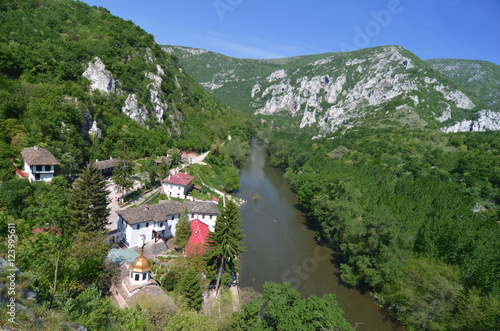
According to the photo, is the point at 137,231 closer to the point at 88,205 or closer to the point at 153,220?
the point at 153,220

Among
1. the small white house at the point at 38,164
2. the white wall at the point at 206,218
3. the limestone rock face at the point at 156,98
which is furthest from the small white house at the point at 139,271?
the limestone rock face at the point at 156,98

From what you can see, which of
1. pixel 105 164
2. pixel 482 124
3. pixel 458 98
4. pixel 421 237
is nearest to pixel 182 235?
pixel 105 164

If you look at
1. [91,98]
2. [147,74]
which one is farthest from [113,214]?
[147,74]

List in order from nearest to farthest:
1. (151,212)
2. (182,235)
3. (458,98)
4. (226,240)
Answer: (226,240)
(182,235)
(151,212)
(458,98)

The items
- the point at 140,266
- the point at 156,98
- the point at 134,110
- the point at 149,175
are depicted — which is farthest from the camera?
the point at 156,98

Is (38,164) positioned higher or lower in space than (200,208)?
higher

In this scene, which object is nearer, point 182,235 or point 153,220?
point 182,235

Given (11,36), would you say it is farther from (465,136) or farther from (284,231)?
(465,136)

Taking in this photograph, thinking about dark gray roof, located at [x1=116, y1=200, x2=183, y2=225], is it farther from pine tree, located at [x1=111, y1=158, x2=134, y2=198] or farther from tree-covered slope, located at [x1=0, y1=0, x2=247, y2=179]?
tree-covered slope, located at [x1=0, y1=0, x2=247, y2=179]
